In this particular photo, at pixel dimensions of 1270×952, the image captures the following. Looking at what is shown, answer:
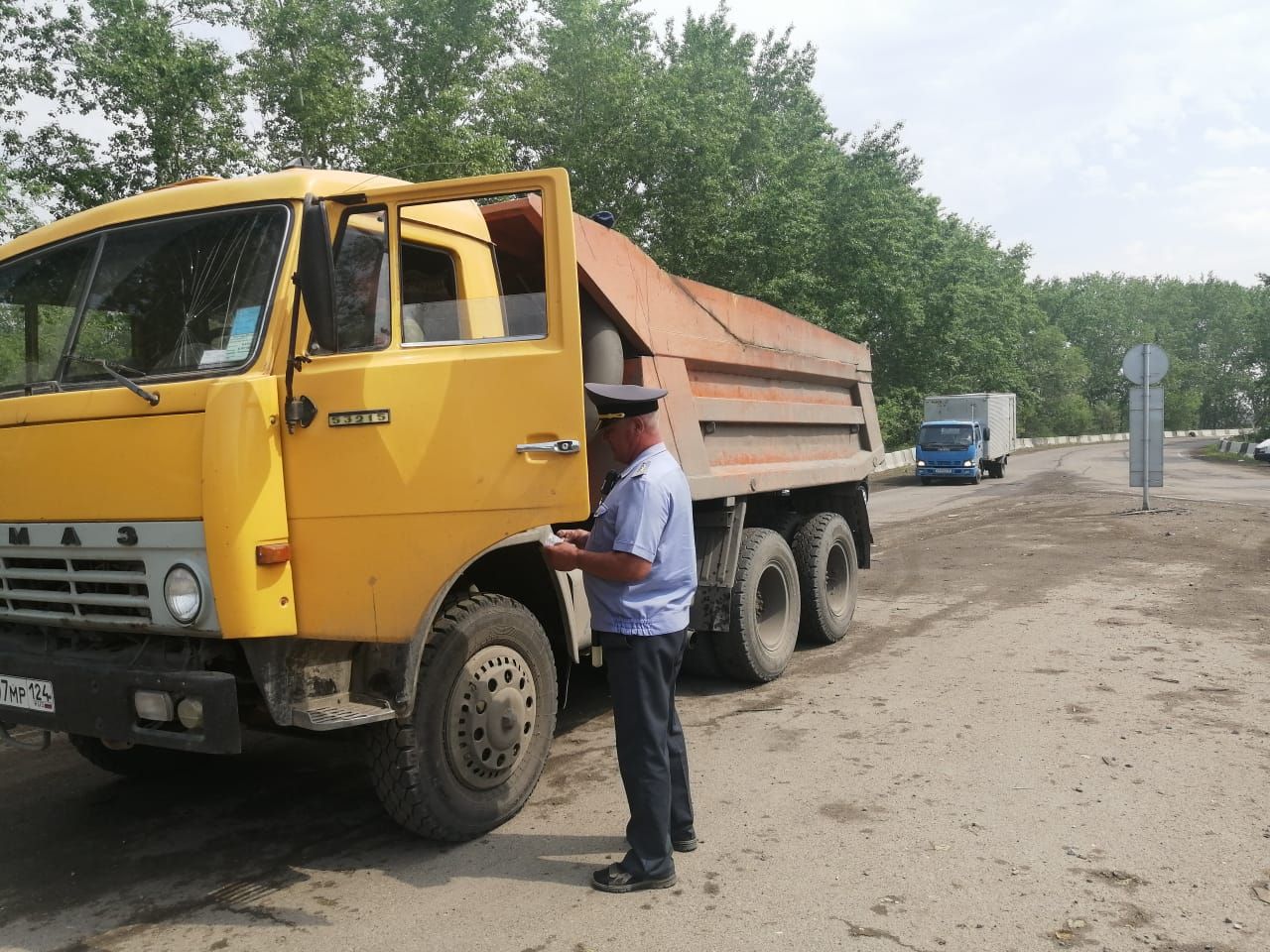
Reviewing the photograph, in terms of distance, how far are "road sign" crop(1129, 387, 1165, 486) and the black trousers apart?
50.3 feet

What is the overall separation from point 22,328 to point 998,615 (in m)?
7.31

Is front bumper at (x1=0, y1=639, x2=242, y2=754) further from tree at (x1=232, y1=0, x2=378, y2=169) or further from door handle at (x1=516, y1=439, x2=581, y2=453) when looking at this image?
tree at (x1=232, y1=0, x2=378, y2=169)

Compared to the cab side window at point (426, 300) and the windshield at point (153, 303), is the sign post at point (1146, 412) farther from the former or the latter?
the windshield at point (153, 303)

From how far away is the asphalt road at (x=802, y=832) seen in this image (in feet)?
10.6

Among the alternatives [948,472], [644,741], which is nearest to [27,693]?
[644,741]

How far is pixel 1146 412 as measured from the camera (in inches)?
649

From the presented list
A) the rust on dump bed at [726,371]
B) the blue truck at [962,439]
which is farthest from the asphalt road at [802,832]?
the blue truck at [962,439]

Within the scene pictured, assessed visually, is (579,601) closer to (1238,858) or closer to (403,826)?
(403,826)

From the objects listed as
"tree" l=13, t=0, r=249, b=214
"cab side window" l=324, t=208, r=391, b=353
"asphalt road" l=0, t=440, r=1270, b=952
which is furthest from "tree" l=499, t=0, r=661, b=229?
"cab side window" l=324, t=208, r=391, b=353

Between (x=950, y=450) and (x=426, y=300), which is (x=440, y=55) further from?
(x=426, y=300)

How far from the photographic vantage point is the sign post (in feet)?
52.7

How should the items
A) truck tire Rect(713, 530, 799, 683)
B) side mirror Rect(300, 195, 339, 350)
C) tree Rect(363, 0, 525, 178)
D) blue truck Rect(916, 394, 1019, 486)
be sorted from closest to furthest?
1. side mirror Rect(300, 195, 339, 350)
2. truck tire Rect(713, 530, 799, 683)
3. tree Rect(363, 0, 525, 178)
4. blue truck Rect(916, 394, 1019, 486)

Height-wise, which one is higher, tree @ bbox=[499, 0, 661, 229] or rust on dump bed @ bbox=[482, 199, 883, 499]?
tree @ bbox=[499, 0, 661, 229]

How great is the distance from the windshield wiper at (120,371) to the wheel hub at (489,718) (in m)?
1.53
